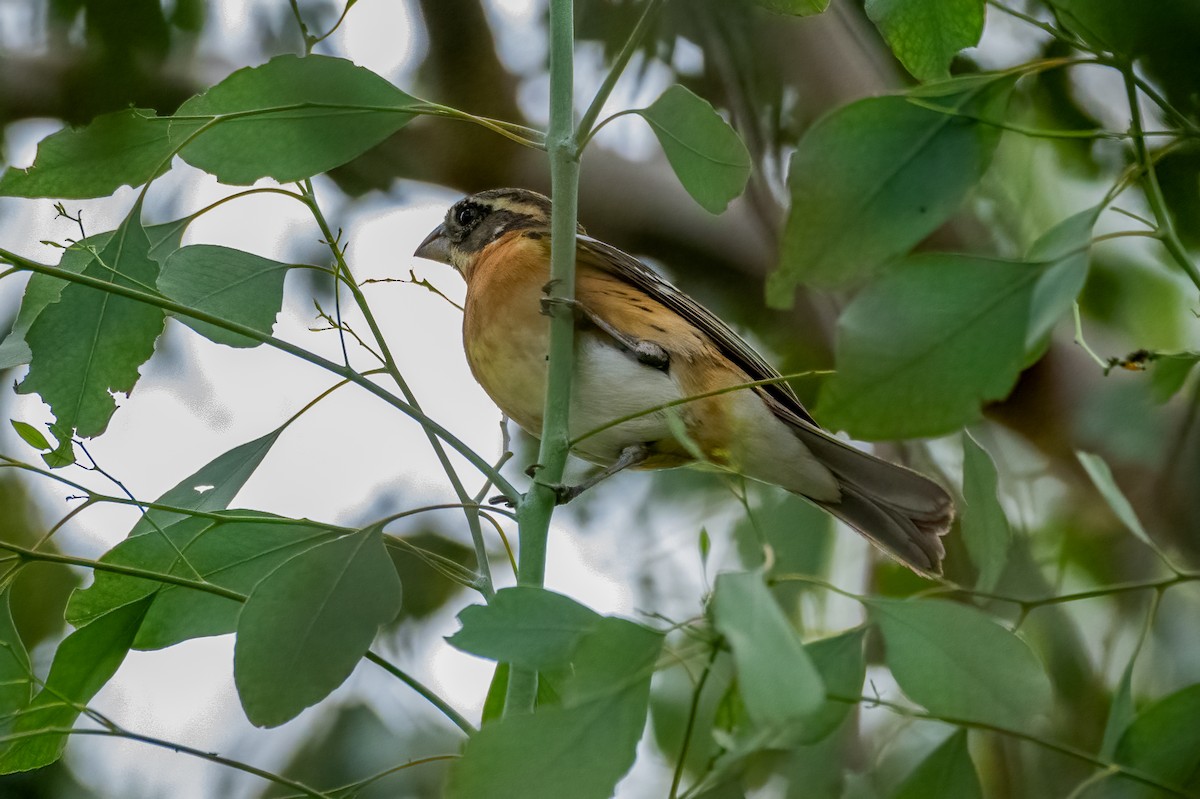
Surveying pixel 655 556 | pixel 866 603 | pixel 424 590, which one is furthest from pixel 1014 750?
pixel 866 603

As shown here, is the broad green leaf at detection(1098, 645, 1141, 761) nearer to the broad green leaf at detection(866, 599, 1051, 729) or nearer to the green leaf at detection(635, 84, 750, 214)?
the broad green leaf at detection(866, 599, 1051, 729)

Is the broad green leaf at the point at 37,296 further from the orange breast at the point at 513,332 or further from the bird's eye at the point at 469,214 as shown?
the bird's eye at the point at 469,214

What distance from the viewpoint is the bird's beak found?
3.93m

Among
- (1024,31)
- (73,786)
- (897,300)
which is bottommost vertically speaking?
(73,786)

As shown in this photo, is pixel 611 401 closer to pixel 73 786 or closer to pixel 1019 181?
pixel 1019 181

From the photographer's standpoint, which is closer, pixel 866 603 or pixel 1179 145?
pixel 1179 145

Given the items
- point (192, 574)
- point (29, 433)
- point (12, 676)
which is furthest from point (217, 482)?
point (12, 676)

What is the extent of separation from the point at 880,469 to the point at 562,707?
2.02 m

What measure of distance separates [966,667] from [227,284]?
1.23 m

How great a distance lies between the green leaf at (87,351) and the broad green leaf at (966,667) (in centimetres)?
105

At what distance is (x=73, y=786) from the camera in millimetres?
4191

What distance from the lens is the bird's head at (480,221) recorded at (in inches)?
147

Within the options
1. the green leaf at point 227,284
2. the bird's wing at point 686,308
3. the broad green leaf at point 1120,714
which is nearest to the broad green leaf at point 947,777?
the broad green leaf at point 1120,714

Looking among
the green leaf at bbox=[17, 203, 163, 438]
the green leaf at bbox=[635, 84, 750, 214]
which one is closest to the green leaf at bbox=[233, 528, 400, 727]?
the green leaf at bbox=[17, 203, 163, 438]
